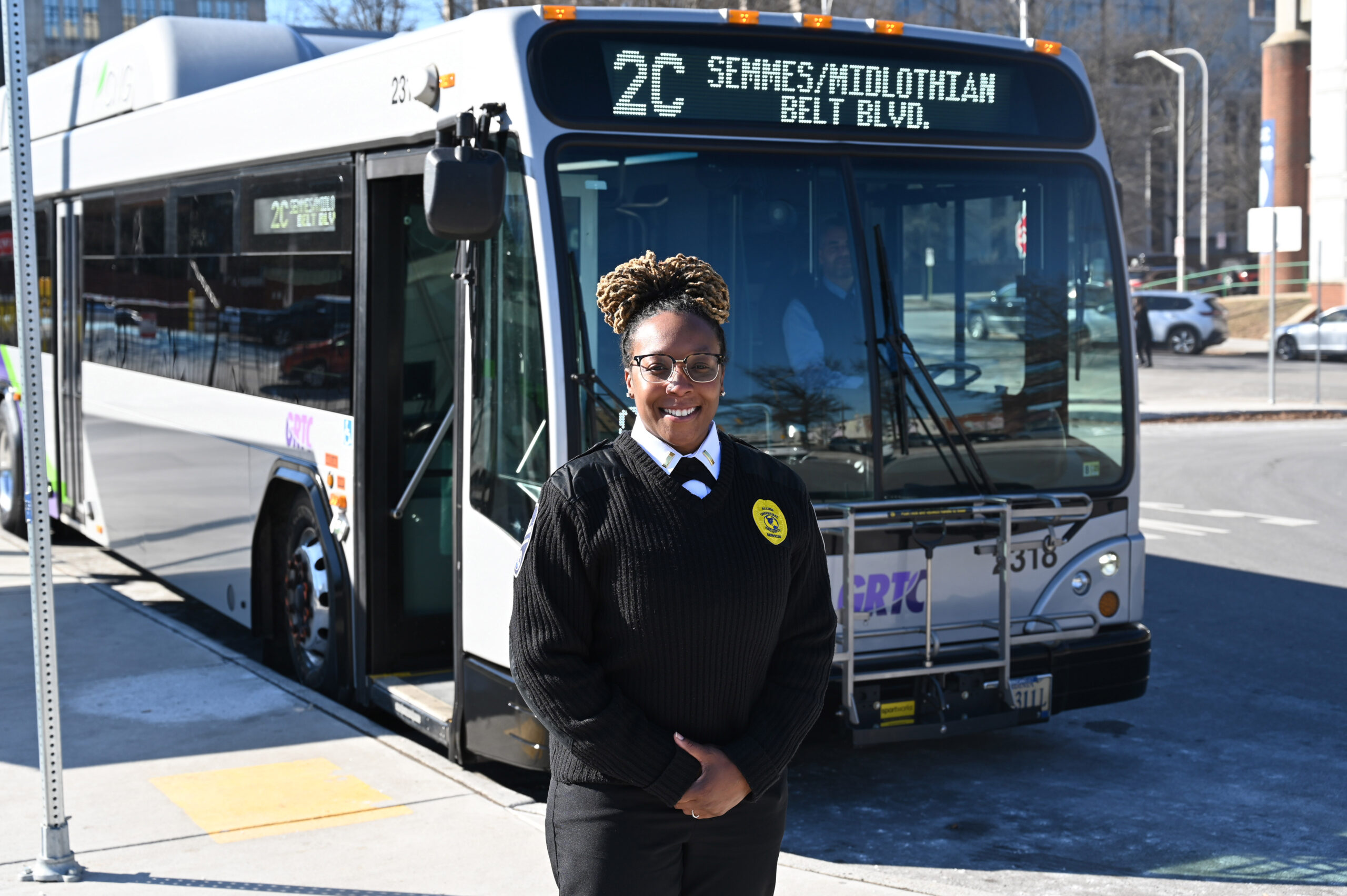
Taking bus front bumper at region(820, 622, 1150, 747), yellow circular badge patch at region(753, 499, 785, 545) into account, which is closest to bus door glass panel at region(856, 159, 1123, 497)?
bus front bumper at region(820, 622, 1150, 747)

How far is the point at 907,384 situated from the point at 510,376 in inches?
58.9

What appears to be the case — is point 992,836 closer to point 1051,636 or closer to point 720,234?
point 1051,636

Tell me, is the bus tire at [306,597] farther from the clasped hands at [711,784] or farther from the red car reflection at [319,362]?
the clasped hands at [711,784]

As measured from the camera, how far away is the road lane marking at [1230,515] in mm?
14461

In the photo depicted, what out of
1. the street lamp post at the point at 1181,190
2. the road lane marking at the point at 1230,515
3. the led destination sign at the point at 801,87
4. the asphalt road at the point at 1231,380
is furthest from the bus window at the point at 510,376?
the street lamp post at the point at 1181,190

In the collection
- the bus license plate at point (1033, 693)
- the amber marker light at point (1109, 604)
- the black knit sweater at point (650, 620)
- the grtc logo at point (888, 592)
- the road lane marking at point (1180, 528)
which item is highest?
the black knit sweater at point (650, 620)

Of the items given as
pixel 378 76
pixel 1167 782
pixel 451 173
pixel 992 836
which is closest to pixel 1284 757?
Answer: pixel 1167 782

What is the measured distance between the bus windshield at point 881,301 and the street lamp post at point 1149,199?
204 ft

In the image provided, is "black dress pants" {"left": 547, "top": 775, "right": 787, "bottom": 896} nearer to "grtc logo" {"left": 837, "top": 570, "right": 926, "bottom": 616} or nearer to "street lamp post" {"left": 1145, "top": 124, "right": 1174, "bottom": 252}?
"grtc logo" {"left": 837, "top": 570, "right": 926, "bottom": 616}

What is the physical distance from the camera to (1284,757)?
7023 mm

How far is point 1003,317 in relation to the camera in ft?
21.0

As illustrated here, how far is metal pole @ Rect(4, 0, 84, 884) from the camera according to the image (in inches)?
189

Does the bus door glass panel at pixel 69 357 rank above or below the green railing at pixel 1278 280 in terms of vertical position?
below

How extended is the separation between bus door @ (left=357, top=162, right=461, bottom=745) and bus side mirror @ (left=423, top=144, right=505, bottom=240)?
1245 mm
